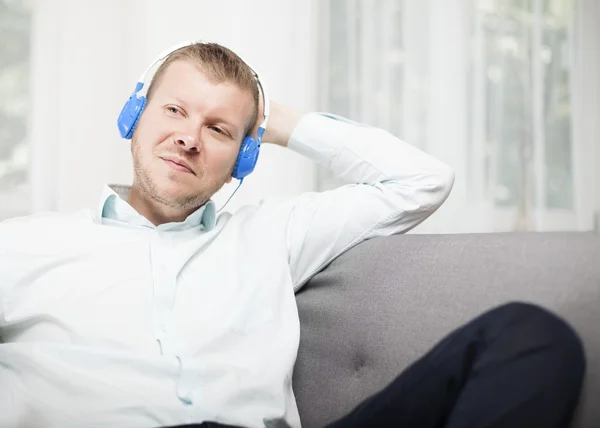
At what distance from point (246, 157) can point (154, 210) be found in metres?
0.24

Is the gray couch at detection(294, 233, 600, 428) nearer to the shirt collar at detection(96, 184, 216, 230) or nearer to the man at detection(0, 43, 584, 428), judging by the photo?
the man at detection(0, 43, 584, 428)

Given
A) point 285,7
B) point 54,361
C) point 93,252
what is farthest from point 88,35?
point 54,361

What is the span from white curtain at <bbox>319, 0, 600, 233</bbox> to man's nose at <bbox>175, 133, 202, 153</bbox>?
126 centimetres

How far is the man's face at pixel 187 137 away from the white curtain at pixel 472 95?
46.8 inches

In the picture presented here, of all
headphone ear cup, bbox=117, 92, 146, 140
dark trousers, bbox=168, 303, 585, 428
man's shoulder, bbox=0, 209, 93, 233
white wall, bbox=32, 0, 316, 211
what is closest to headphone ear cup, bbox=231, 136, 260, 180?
headphone ear cup, bbox=117, 92, 146, 140

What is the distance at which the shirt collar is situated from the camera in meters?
1.37

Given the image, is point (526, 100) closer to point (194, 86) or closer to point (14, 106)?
point (194, 86)

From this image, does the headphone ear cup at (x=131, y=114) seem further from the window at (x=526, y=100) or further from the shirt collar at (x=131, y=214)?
the window at (x=526, y=100)

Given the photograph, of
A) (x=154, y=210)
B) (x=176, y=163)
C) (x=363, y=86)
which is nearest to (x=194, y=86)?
(x=176, y=163)

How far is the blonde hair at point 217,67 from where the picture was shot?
1.43m

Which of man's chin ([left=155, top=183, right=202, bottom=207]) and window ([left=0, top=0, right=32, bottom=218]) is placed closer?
man's chin ([left=155, top=183, right=202, bottom=207])

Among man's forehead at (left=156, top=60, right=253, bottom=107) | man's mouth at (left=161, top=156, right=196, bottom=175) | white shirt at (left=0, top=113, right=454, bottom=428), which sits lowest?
white shirt at (left=0, top=113, right=454, bottom=428)

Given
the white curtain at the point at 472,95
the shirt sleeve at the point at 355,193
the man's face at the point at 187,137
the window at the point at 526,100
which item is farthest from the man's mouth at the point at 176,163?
the window at the point at 526,100

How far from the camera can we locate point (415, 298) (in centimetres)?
117
